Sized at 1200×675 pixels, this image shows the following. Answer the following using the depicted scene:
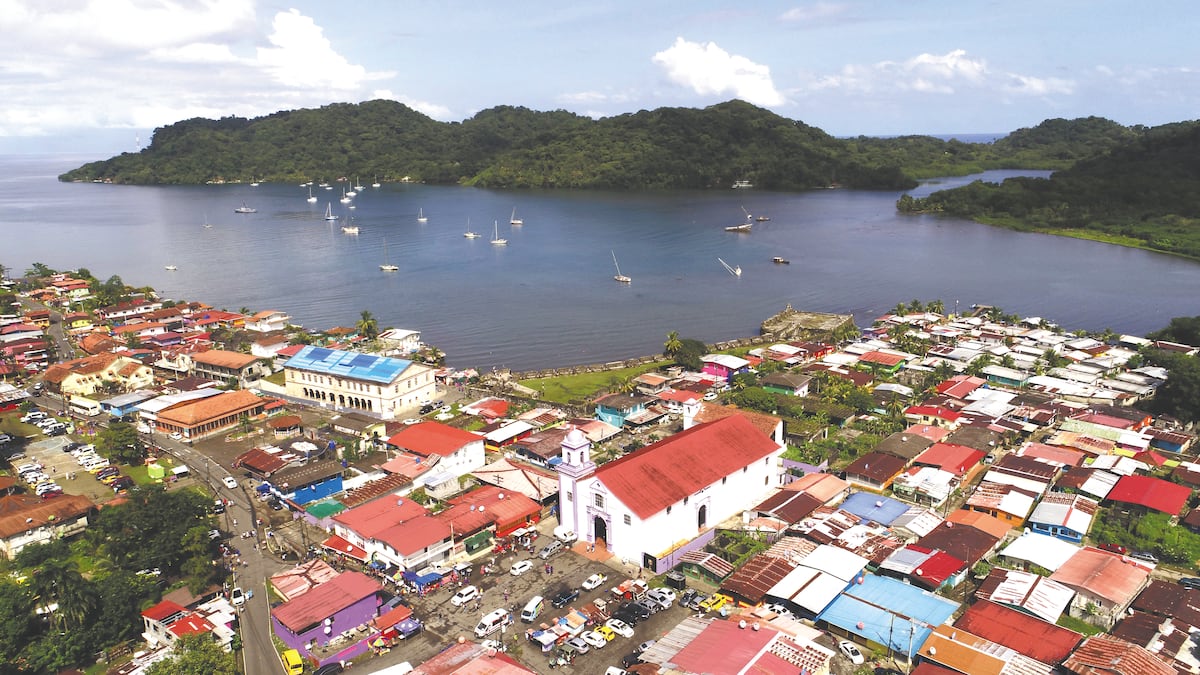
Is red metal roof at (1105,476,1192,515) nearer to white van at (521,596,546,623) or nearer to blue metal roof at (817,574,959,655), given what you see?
blue metal roof at (817,574,959,655)

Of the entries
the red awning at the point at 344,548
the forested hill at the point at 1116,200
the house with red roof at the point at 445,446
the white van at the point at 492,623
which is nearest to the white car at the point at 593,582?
the white van at the point at 492,623

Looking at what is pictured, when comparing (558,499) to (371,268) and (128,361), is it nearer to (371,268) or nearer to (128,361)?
(128,361)

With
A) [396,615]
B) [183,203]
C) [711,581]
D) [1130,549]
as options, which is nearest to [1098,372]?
[1130,549]

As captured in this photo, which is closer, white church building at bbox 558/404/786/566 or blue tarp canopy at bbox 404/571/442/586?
blue tarp canopy at bbox 404/571/442/586

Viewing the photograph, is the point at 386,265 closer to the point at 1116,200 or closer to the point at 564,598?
the point at 564,598

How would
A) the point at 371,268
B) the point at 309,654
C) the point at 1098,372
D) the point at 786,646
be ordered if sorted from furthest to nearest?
the point at 371,268 → the point at 1098,372 → the point at 309,654 → the point at 786,646

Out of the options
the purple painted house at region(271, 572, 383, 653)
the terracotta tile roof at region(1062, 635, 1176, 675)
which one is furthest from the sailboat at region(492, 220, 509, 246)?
the terracotta tile roof at region(1062, 635, 1176, 675)
